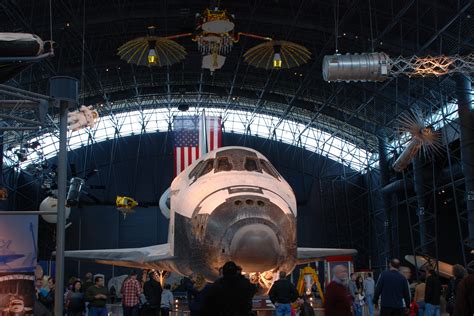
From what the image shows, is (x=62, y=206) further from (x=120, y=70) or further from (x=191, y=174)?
(x=120, y=70)

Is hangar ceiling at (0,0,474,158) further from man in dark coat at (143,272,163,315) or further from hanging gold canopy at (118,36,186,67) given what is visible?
man in dark coat at (143,272,163,315)

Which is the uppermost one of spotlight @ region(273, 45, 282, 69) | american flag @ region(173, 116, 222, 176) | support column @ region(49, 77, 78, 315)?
spotlight @ region(273, 45, 282, 69)

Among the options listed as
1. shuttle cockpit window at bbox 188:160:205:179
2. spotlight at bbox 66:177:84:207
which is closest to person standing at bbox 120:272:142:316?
shuttle cockpit window at bbox 188:160:205:179

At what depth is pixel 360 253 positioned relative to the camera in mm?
27625

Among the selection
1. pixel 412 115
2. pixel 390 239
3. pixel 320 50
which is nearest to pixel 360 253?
pixel 390 239

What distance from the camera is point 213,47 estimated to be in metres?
13.4

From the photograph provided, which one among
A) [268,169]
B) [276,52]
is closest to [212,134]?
[276,52]

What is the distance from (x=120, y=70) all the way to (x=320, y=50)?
8.42m

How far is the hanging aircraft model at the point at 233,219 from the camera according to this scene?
16.6 feet

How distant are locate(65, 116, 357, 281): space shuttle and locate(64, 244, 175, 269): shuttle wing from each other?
22.5 inches

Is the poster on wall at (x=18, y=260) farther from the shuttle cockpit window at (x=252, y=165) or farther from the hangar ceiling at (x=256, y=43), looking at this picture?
the hangar ceiling at (x=256, y=43)

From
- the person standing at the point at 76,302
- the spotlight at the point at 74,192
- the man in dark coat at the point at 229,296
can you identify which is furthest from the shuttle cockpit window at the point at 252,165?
the spotlight at the point at 74,192

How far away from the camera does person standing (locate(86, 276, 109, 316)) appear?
8305 millimetres

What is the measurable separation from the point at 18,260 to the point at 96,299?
13.5ft
